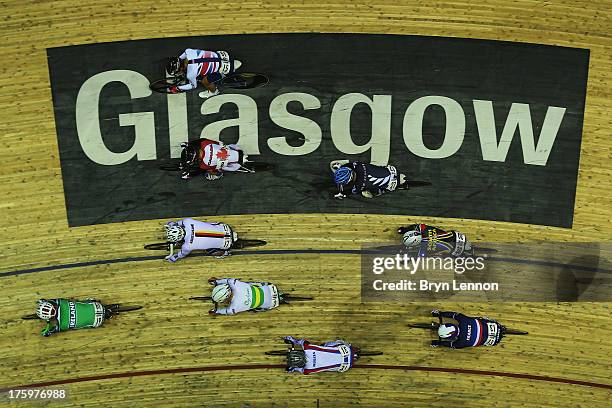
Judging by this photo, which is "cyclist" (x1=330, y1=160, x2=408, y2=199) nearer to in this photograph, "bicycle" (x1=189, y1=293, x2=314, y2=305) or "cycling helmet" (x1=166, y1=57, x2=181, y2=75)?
"bicycle" (x1=189, y1=293, x2=314, y2=305)

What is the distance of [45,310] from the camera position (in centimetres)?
966

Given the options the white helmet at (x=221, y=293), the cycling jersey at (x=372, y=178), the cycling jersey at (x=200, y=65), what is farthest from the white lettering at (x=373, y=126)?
the white helmet at (x=221, y=293)

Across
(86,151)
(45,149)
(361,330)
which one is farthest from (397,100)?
(45,149)

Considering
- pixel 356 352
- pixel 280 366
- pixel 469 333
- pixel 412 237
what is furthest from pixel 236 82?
pixel 469 333

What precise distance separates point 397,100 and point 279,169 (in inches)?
105

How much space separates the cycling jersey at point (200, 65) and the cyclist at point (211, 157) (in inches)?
43.5

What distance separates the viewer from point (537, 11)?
10531 millimetres

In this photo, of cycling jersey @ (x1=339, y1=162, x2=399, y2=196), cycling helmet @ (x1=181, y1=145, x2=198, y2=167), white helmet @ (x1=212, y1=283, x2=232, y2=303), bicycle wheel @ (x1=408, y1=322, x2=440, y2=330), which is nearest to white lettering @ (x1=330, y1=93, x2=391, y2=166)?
cycling jersey @ (x1=339, y1=162, x2=399, y2=196)

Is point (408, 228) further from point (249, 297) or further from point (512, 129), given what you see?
point (249, 297)

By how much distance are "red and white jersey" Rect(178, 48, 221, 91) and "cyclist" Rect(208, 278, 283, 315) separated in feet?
12.1

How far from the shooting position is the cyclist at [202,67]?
32.2 feet

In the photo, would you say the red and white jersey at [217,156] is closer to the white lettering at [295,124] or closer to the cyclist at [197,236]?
the white lettering at [295,124]

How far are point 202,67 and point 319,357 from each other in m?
5.68

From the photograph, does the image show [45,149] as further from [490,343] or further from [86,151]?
[490,343]
